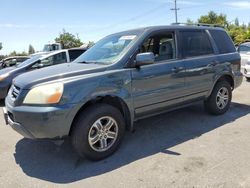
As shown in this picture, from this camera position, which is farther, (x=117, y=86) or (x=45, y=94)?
(x=117, y=86)

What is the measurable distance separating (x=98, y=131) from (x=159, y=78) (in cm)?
132

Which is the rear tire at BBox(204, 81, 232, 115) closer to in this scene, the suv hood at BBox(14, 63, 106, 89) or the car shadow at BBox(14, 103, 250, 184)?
the car shadow at BBox(14, 103, 250, 184)

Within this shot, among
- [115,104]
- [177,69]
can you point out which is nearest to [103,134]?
[115,104]

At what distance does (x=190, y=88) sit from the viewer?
515cm

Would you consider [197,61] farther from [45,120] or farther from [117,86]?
[45,120]

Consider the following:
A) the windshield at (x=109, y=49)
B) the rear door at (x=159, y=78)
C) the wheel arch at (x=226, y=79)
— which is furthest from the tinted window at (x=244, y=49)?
the windshield at (x=109, y=49)

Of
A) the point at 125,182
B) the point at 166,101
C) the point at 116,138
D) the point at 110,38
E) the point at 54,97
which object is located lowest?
the point at 125,182

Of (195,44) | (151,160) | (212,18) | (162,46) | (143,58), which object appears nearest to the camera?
(151,160)

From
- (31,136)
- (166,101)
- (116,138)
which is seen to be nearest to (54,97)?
(31,136)

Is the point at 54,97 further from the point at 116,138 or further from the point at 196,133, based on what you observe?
the point at 196,133

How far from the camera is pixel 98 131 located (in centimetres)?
397

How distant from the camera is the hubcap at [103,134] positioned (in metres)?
3.93

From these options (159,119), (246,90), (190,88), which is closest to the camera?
(190,88)

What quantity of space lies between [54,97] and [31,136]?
0.62 meters
